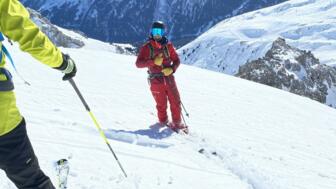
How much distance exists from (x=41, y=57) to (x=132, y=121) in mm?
8121

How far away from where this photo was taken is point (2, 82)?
5449 millimetres

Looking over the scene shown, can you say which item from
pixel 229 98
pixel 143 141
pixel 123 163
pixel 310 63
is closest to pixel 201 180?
pixel 123 163

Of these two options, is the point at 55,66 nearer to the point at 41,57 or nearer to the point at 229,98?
the point at 41,57

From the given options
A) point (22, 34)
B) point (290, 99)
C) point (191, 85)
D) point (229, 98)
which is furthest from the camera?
point (290, 99)

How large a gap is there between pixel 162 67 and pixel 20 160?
26.4 feet

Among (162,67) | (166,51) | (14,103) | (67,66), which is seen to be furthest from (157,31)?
(14,103)

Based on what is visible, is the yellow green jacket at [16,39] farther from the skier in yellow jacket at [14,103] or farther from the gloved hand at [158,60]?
the gloved hand at [158,60]

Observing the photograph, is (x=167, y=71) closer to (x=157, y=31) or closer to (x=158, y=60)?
(x=158, y=60)

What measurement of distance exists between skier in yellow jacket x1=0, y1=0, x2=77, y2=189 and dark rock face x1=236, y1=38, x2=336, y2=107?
104m

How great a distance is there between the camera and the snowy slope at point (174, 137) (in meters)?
9.34

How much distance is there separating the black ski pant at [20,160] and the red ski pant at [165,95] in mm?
7755

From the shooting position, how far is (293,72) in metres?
153

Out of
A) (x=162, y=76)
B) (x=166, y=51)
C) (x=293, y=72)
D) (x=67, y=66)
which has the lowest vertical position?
(x=293, y=72)

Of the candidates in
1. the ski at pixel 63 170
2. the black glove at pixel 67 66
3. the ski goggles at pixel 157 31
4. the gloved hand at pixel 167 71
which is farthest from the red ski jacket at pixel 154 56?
the black glove at pixel 67 66
